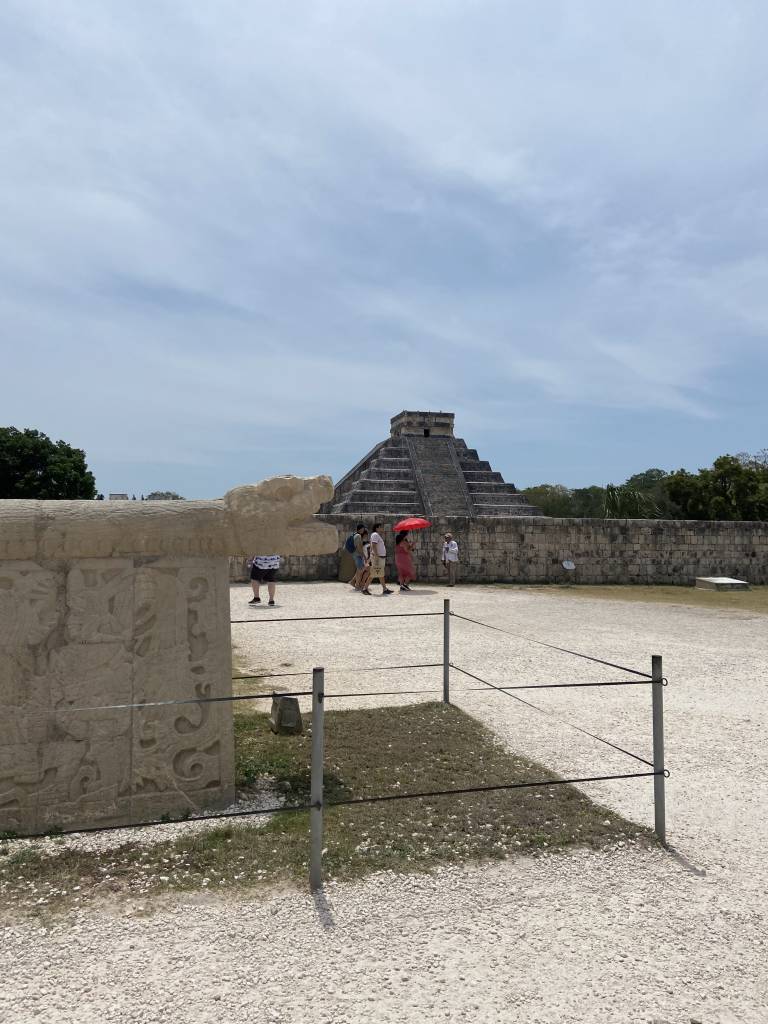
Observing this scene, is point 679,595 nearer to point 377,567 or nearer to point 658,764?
point 377,567

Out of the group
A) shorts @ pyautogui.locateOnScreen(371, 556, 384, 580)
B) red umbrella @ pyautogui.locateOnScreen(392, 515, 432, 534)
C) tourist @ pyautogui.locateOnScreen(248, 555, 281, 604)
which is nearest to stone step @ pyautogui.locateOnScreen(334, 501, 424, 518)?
red umbrella @ pyautogui.locateOnScreen(392, 515, 432, 534)

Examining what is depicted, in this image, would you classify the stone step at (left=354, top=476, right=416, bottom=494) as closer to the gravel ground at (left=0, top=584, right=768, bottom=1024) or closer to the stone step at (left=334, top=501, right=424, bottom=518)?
the stone step at (left=334, top=501, right=424, bottom=518)

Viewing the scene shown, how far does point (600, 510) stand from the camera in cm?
4941

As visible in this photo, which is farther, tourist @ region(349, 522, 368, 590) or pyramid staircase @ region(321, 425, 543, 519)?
pyramid staircase @ region(321, 425, 543, 519)

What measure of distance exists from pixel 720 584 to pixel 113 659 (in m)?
15.9

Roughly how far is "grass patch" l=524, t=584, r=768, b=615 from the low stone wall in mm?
882

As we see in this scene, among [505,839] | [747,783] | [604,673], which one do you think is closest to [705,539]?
[604,673]

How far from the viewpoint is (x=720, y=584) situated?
1678 centimetres

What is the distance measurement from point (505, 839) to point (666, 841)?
2.46 ft

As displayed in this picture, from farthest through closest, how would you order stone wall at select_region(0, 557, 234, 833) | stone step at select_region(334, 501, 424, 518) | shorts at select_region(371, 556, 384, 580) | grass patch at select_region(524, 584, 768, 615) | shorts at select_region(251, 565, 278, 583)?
stone step at select_region(334, 501, 424, 518) < shorts at select_region(371, 556, 384, 580) < grass patch at select_region(524, 584, 768, 615) < shorts at select_region(251, 565, 278, 583) < stone wall at select_region(0, 557, 234, 833)

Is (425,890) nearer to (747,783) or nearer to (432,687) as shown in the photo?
(747,783)

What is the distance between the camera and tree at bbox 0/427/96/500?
104 ft

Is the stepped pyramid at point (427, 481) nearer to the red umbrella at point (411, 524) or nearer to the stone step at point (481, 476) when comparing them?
the stone step at point (481, 476)

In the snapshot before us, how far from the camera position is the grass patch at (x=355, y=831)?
302 cm
